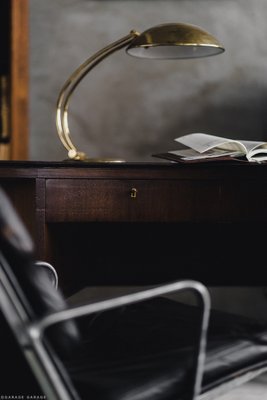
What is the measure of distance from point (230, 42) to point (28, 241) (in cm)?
176

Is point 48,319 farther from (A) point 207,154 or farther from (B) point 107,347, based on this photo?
(A) point 207,154

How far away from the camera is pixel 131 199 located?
1.87m

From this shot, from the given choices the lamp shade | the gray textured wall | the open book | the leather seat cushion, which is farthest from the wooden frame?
the leather seat cushion

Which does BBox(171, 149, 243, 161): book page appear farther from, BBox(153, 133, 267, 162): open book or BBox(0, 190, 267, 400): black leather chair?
BBox(0, 190, 267, 400): black leather chair

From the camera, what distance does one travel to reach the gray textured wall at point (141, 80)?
2523mm

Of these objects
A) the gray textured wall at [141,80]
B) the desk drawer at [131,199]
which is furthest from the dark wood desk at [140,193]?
the gray textured wall at [141,80]

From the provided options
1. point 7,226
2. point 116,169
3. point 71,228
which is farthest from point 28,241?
point 71,228

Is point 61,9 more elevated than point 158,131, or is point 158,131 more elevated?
point 61,9

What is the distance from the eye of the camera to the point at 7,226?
0.97 metres

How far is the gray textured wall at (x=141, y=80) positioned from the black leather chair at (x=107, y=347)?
133cm

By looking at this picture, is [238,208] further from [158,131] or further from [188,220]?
[158,131]

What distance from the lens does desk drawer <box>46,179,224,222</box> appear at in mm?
1862

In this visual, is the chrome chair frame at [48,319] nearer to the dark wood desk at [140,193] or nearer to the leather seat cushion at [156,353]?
the leather seat cushion at [156,353]

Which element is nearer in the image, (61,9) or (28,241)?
(28,241)
